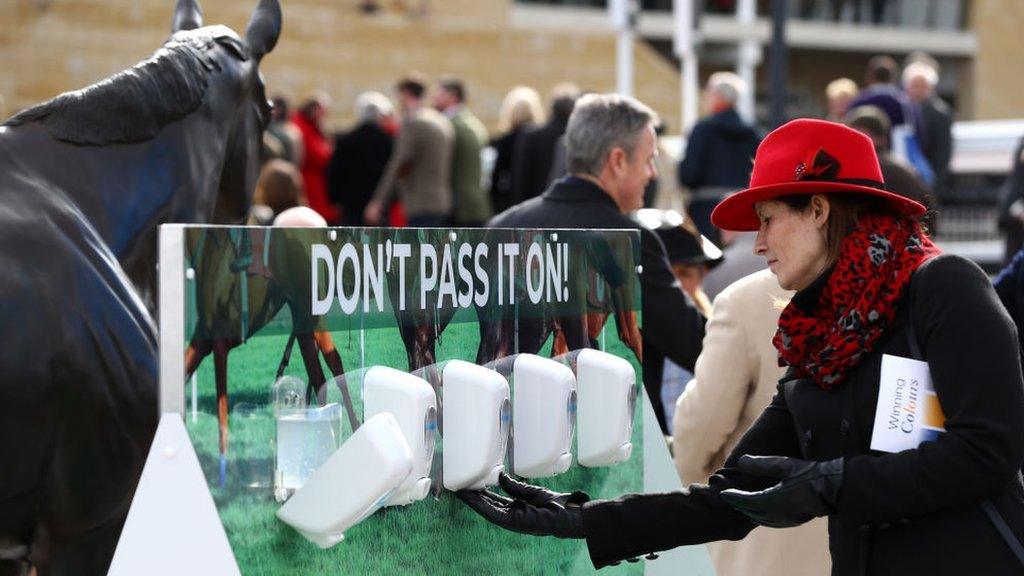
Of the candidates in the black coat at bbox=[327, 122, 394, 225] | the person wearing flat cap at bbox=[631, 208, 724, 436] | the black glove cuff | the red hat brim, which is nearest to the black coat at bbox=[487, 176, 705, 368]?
the person wearing flat cap at bbox=[631, 208, 724, 436]

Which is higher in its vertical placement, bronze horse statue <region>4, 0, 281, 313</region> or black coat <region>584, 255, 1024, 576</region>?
bronze horse statue <region>4, 0, 281, 313</region>

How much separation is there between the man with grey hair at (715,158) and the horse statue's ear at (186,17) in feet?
21.4

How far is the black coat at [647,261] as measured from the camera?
4559 mm

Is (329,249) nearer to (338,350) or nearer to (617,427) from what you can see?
(338,350)

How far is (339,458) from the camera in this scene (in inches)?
92.1

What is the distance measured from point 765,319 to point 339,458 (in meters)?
1.77

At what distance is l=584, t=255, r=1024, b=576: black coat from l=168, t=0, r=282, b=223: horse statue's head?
184cm

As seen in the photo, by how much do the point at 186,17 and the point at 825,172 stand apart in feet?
8.33

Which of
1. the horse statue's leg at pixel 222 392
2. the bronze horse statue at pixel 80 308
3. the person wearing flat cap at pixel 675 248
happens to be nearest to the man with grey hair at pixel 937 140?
the person wearing flat cap at pixel 675 248

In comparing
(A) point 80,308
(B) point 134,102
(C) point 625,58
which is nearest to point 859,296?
(A) point 80,308

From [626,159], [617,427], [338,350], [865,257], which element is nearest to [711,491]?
[617,427]

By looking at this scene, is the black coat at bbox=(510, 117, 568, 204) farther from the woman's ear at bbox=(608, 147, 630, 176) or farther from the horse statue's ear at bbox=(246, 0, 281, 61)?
the horse statue's ear at bbox=(246, 0, 281, 61)

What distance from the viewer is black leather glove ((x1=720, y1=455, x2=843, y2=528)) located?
8.38 ft

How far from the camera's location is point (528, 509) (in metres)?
2.79
